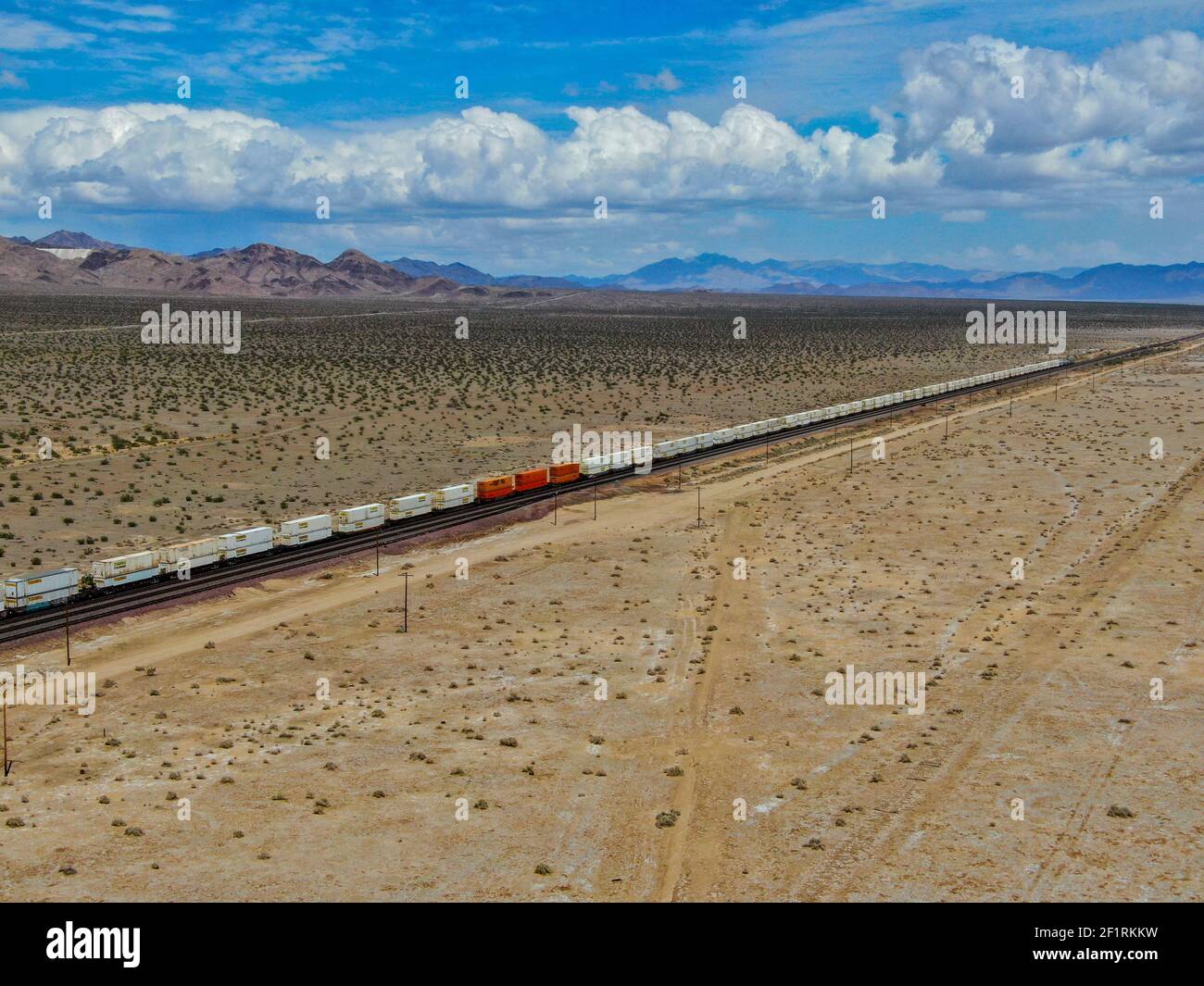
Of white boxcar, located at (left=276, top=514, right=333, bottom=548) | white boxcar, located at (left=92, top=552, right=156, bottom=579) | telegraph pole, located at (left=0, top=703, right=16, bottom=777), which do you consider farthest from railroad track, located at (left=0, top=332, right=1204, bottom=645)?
telegraph pole, located at (left=0, top=703, right=16, bottom=777)

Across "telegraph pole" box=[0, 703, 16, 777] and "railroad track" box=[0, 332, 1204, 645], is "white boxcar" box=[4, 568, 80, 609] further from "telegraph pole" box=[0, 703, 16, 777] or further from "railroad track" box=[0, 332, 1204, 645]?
"telegraph pole" box=[0, 703, 16, 777]

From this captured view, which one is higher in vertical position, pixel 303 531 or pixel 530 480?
pixel 530 480

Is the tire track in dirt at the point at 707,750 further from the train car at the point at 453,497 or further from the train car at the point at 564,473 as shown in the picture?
the train car at the point at 564,473

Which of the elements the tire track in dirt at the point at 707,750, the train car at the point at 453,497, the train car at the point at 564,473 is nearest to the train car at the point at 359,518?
the train car at the point at 453,497

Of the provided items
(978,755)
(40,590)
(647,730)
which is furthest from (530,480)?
(978,755)

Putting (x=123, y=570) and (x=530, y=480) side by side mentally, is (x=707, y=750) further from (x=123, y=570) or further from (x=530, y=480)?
(x=530, y=480)

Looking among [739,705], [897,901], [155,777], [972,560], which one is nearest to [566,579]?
[739,705]
